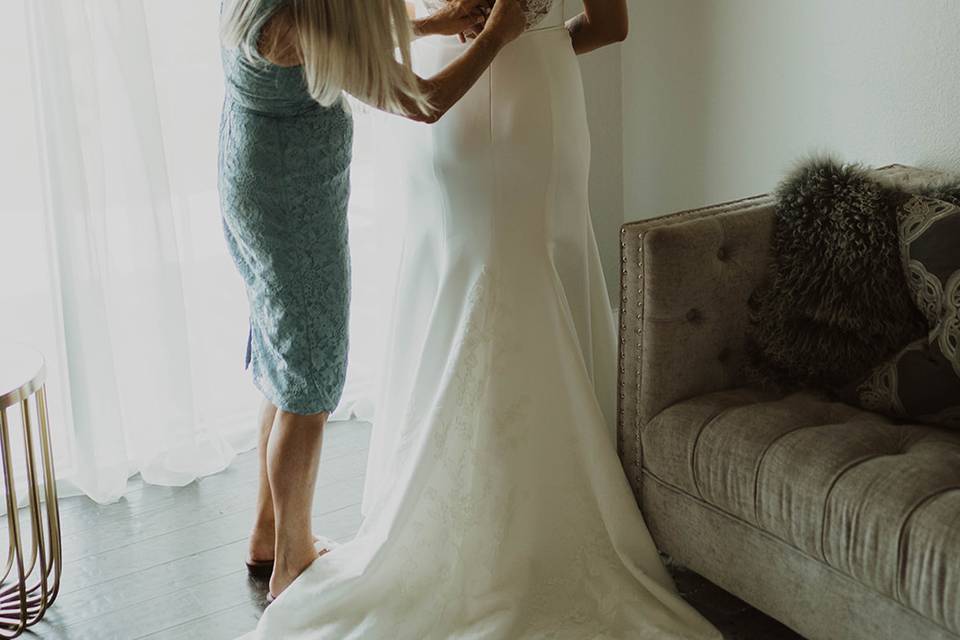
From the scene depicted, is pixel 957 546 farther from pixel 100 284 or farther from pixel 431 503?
pixel 100 284

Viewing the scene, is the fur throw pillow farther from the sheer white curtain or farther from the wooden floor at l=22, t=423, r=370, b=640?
the sheer white curtain

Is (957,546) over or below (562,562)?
over

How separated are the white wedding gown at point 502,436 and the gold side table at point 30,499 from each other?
1.65 ft

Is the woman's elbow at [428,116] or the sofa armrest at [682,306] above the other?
the woman's elbow at [428,116]

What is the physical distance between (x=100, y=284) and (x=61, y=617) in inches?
32.4

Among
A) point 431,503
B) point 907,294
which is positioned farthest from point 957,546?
point 431,503

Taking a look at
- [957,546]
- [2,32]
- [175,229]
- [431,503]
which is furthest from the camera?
[175,229]

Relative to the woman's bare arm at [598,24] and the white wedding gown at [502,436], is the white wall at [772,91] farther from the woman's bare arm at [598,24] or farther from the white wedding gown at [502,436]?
the white wedding gown at [502,436]

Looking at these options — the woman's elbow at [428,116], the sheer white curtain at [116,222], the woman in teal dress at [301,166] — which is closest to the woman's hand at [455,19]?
the woman in teal dress at [301,166]

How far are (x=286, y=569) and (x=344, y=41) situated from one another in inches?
45.1

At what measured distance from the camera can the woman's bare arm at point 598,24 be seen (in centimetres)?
246

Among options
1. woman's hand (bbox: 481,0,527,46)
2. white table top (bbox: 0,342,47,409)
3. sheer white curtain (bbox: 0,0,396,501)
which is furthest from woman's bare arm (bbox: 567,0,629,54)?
white table top (bbox: 0,342,47,409)

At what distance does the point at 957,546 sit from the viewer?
1.75 meters

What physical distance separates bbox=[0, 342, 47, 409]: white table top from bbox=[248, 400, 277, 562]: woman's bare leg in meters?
0.51
